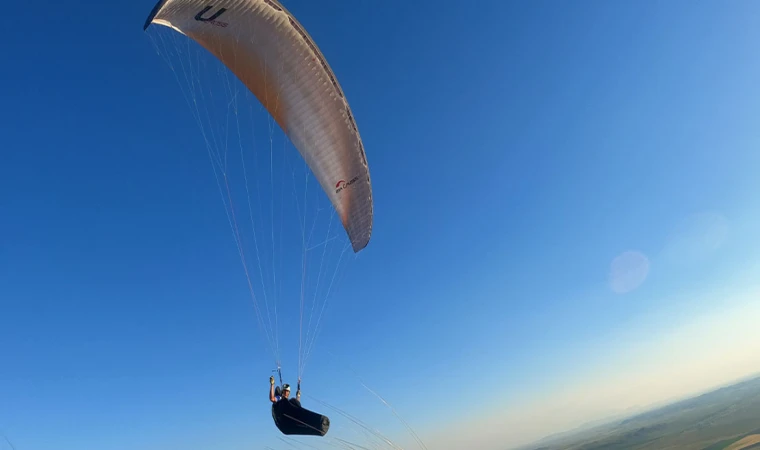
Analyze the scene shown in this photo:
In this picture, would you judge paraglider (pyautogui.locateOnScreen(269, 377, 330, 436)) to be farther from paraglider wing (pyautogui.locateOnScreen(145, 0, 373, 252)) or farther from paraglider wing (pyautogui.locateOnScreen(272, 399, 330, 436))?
paraglider wing (pyautogui.locateOnScreen(145, 0, 373, 252))

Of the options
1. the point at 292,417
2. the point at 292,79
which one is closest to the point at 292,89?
the point at 292,79

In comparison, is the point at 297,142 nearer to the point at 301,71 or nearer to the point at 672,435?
the point at 301,71

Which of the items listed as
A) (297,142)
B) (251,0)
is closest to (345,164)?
(297,142)

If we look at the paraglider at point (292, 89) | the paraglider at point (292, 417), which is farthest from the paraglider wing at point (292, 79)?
the paraglider at point (292, 417)

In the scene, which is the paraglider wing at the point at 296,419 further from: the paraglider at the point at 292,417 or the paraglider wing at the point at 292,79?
the paraglider wing at the point at 292,79

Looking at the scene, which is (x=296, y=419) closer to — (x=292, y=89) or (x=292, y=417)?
(x=292, y=417)

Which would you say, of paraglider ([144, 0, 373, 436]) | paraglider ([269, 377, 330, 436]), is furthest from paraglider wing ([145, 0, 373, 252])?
paraglider ([269, 377, 330, 436])

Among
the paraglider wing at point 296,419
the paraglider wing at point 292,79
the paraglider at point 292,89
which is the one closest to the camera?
the paraglider wing at point 296,419

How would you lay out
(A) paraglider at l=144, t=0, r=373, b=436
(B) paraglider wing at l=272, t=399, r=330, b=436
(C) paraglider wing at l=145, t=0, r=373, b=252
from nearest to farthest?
(B) paraglider wing at l=272, t=399, r=330, b=436 → (A) paraglider at l=144, t=0, r=373, b=436 → (C) paraglider wing at l=145, t=0, r=373, b=252
